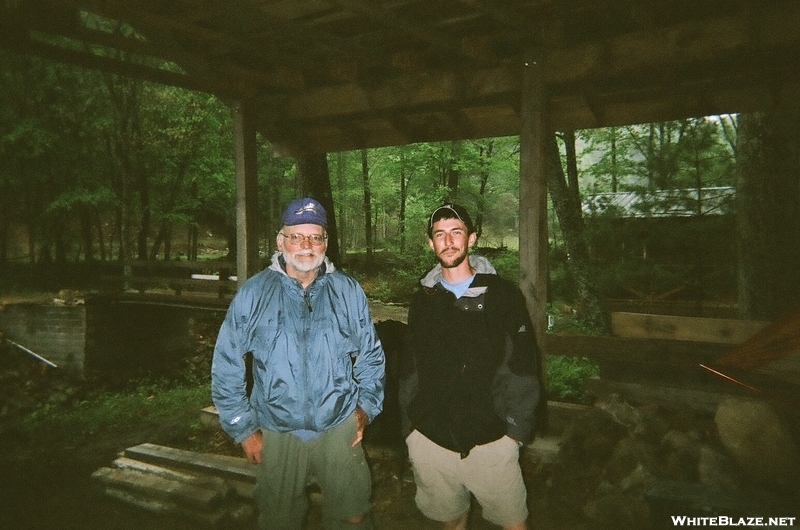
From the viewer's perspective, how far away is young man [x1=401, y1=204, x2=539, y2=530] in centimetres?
295

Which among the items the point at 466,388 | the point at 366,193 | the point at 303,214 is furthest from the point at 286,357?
the point at 366,193

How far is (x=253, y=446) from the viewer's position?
10.2 ft

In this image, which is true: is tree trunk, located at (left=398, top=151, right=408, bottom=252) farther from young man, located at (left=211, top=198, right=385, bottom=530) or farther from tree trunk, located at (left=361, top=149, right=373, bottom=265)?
young man, located at (left=211, top=198, right=385, bottom=530)

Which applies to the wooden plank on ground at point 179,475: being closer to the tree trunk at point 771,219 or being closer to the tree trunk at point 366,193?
the tree trunk at point 771,219

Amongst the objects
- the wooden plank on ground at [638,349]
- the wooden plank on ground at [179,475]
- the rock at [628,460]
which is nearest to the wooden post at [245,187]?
the wooden plank on ground at [179,475]

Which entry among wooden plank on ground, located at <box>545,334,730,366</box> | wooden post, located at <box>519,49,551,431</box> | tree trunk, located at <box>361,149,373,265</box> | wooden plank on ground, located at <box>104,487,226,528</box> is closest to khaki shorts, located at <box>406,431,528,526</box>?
wooden post, located at <box>519,49,551,431</box>

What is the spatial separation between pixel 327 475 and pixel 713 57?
13.8ft

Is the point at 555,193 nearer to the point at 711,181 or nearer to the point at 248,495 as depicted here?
the point at 711,181

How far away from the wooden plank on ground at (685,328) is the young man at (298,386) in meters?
3.20

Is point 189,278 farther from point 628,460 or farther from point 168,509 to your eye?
point 628,460

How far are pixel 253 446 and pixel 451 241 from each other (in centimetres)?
178

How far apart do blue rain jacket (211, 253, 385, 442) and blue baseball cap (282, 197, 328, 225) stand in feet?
1.05

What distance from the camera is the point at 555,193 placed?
1238 centimetres

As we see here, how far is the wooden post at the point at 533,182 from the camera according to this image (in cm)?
459
